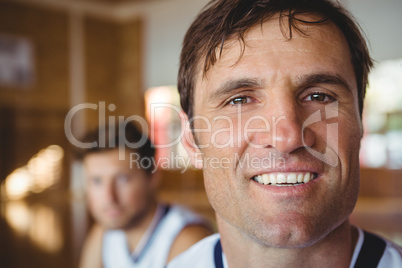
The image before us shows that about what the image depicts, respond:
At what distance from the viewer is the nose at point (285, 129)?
895 millimetres

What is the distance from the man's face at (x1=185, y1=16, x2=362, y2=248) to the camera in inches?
35.7

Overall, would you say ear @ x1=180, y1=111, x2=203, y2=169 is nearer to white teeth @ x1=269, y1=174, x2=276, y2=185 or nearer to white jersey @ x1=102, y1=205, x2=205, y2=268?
white teeth @ x1=269, y1=174, x2=276, y2=185

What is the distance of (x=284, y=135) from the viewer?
90 cm

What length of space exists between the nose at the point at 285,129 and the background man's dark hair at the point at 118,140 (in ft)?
4.42

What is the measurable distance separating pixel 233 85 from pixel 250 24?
16 cm

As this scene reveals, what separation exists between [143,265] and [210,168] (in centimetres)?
108

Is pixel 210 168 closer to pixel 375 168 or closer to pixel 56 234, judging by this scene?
pixel 56 234

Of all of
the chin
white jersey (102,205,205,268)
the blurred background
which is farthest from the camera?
the blurred background

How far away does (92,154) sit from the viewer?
2.16 m

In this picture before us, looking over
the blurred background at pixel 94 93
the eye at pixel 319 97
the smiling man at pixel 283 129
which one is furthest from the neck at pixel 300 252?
the blurred background at pixel 94 93

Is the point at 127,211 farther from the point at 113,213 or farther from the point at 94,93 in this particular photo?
the point at 94,93

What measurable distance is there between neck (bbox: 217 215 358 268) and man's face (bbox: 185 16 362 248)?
0.05 metres

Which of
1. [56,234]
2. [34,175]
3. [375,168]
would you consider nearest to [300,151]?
[56,234]

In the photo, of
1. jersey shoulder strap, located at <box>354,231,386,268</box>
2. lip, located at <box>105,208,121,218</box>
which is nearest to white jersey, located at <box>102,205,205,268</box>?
lip, located at <box>105,208,121,218</box>
